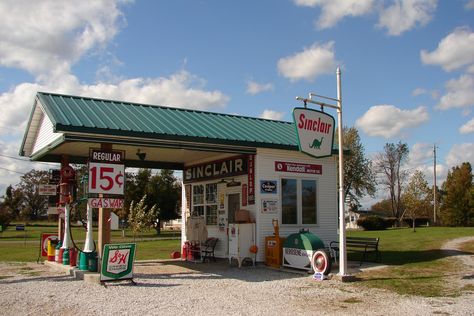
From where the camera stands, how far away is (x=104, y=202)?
38.8 ft

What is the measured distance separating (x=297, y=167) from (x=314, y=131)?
12.5 ft

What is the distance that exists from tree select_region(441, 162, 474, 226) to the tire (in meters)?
36.7

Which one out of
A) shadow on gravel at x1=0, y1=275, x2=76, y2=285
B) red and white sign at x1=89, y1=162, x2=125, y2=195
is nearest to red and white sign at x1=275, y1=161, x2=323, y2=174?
red and white sign at x1=89, y1=162, x2=125, y2=195

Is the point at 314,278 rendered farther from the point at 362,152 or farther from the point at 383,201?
the point at 383,201

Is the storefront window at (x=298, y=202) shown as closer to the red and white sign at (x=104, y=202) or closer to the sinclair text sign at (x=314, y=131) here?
the sinclair text sign at (x=314, y=131)

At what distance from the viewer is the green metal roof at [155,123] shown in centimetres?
1216

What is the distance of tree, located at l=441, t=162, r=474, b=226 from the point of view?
44938 millimetres

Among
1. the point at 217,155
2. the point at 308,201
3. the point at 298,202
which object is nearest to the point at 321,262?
the point at 298,202

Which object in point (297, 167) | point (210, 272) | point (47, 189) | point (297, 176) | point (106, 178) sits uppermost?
point (297, 167)

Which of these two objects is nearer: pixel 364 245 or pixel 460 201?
pixel 364 245

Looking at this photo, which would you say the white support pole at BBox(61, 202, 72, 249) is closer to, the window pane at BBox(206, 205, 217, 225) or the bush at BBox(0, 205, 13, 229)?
the window pane at BBox(206, 205, 217, 225)

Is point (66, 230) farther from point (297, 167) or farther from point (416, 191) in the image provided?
point (416, 191)

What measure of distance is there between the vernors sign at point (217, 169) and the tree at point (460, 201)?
3345 centimetres

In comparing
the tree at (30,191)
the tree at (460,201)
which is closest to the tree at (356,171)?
the tree at (460,201)
